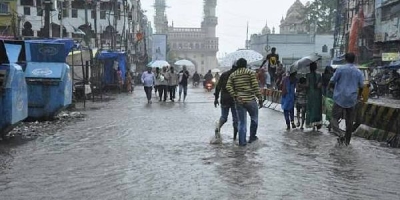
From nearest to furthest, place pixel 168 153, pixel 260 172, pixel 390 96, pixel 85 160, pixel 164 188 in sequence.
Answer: pixel 164 188 → pixel 260 172 → pixel 85 160 → pixel 168 153 → pixel 390 96

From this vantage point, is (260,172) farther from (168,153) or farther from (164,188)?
(168,153)

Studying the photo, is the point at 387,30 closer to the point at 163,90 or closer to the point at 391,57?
the point at 391,57

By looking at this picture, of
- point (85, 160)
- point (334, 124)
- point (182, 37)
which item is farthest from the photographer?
point (182, 37)

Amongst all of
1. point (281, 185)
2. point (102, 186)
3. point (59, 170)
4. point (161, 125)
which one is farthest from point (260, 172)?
point (161, 125)

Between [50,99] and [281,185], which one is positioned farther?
[50,99]

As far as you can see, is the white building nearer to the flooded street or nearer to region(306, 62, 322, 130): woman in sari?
region(306, 62, 322, 130): woman in sari

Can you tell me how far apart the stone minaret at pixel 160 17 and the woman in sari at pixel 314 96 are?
121 meters

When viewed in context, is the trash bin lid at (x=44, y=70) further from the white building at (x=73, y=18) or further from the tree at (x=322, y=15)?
the tree at (x=322, y=15)

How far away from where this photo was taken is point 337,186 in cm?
621

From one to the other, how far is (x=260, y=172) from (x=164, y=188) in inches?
58.6

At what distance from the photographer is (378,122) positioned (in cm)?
1059

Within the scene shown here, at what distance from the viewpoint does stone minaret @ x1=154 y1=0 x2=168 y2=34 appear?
433 feet

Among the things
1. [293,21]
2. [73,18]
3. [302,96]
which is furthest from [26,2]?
[293,21]

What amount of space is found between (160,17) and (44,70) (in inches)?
4922
